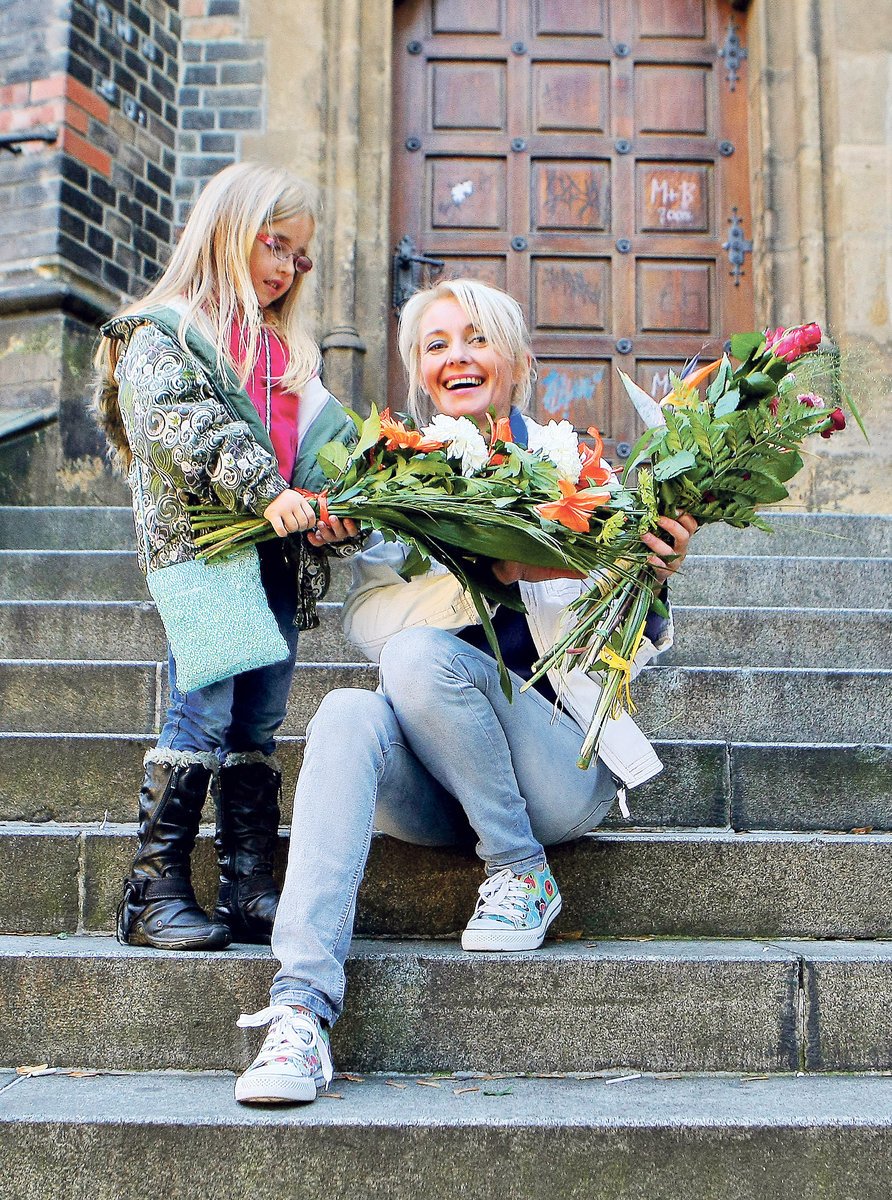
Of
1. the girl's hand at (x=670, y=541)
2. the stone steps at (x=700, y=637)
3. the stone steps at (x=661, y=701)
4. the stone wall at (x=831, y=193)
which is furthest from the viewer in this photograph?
the stone wall at (x=831, y=193)

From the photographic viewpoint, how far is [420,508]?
85.6 inches

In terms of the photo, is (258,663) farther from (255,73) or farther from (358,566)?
(255,73)

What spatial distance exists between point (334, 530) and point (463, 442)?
292mm

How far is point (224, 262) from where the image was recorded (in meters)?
2.46

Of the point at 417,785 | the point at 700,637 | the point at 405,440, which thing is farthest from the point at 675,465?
the point at 700,637

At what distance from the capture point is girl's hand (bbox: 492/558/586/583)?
2290 mm

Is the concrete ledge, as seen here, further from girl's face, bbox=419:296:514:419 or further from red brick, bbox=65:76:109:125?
red brick, bbox=65:76:109:125

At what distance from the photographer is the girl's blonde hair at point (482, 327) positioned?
8.46 ft

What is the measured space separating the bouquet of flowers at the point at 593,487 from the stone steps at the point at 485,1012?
1.40 ft

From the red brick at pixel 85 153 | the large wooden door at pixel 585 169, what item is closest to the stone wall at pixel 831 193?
the large wooden door at pixel 585 169

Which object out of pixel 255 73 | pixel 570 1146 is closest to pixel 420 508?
pixel 570 1146

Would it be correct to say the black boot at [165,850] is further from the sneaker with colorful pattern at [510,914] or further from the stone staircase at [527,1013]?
the sneaker with colorful pattern at [510,914]

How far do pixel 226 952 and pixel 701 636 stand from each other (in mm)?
1937

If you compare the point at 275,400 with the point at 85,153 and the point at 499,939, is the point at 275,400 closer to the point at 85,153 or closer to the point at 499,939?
the point at 499,939
